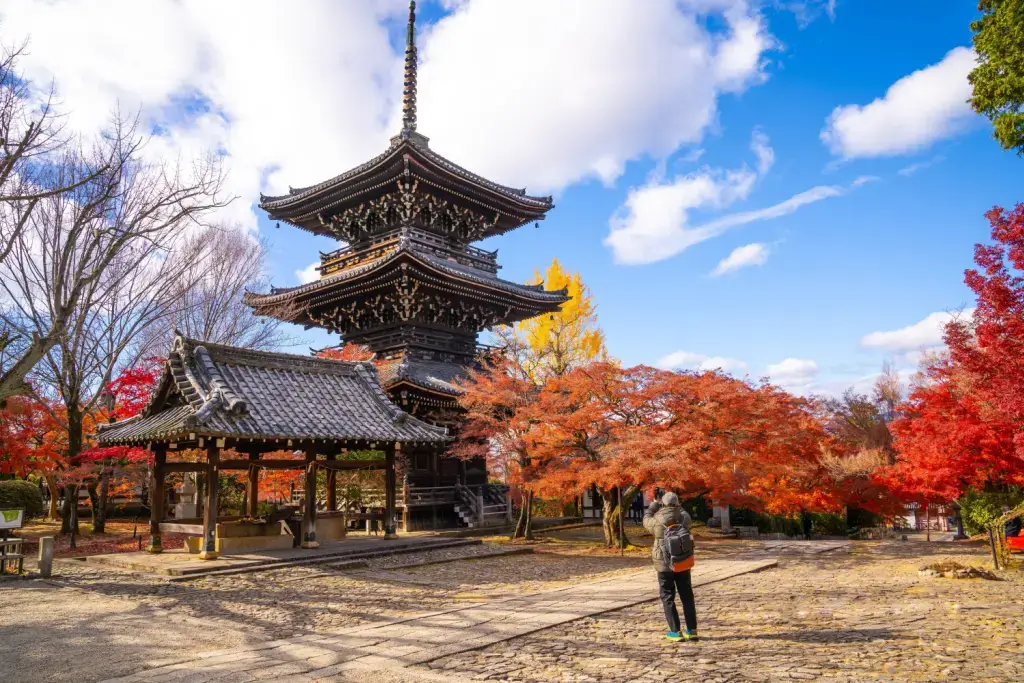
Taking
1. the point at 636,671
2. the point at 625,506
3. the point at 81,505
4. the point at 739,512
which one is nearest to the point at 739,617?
the point at 636,671

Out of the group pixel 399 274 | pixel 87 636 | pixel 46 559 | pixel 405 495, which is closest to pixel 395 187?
pixel 399 274

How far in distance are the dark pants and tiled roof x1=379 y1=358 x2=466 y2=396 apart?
14.9m

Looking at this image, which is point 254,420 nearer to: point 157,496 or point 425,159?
point 157,496

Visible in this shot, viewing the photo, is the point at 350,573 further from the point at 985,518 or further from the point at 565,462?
the point at 985,518

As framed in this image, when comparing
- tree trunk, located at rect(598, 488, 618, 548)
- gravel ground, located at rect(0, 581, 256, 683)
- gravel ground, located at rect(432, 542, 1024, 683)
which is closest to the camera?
gravel ground, located at rect(432, 542, 1024, 683)

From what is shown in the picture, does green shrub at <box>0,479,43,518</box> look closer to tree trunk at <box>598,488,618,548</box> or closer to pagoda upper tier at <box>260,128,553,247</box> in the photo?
pagoda upper tier at <box>260,128,553,247</box>

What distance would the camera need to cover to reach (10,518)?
12750 mm

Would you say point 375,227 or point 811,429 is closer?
point 811,429

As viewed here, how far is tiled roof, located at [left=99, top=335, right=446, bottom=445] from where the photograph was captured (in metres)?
13.3

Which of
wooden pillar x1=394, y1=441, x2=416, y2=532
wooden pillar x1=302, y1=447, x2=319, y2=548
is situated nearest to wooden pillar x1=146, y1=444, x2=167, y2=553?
wooden pillar x1=302, y1=447, x2=319, y2=548

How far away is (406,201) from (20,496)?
17.5 metres

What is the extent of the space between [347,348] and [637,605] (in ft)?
61.1

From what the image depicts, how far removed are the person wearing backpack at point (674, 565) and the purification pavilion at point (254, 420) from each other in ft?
28.8

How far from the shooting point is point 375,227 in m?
28.0
